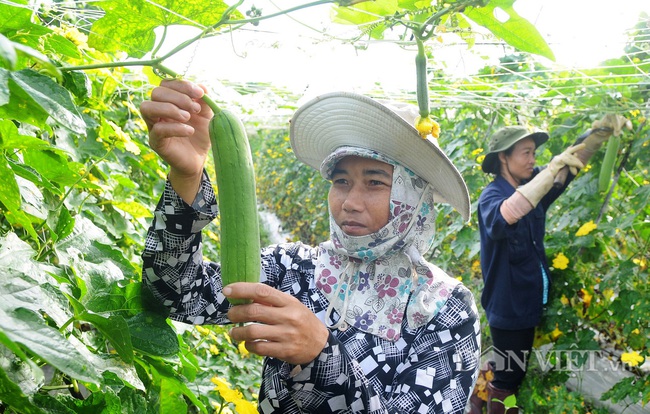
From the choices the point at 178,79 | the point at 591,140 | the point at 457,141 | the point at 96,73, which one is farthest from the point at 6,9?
the point at 457,141

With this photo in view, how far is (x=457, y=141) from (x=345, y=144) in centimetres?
277

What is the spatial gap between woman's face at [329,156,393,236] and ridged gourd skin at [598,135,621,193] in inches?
74.9

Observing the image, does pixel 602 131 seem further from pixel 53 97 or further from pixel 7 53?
pixel 7 53

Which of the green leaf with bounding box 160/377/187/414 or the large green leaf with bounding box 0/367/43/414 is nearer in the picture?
the large green leaf with bounding box 0/367/43/414

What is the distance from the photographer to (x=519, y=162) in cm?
350

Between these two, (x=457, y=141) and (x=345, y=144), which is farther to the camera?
(x=457, y=141)

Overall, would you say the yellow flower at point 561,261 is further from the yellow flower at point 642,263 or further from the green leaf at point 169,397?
the green leaf at point 169,397

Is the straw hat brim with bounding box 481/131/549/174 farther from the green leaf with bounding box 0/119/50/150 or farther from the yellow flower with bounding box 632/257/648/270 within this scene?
the green leaf with bounding box 0/119/50/150

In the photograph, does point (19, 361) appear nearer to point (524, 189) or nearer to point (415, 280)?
point (415, 280)

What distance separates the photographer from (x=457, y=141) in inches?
171

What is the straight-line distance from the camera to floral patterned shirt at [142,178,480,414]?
118cm

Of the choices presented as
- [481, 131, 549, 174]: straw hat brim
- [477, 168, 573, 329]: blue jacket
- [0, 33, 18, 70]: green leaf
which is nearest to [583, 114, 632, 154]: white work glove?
[477, 168, 573, 329]: blue jacket

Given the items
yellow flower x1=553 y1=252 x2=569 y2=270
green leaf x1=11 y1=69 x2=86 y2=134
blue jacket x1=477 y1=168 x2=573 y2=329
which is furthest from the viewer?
yellow flower x1=553 y1=252 x2=569 y2=270

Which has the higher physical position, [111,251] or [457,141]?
[111,251]
